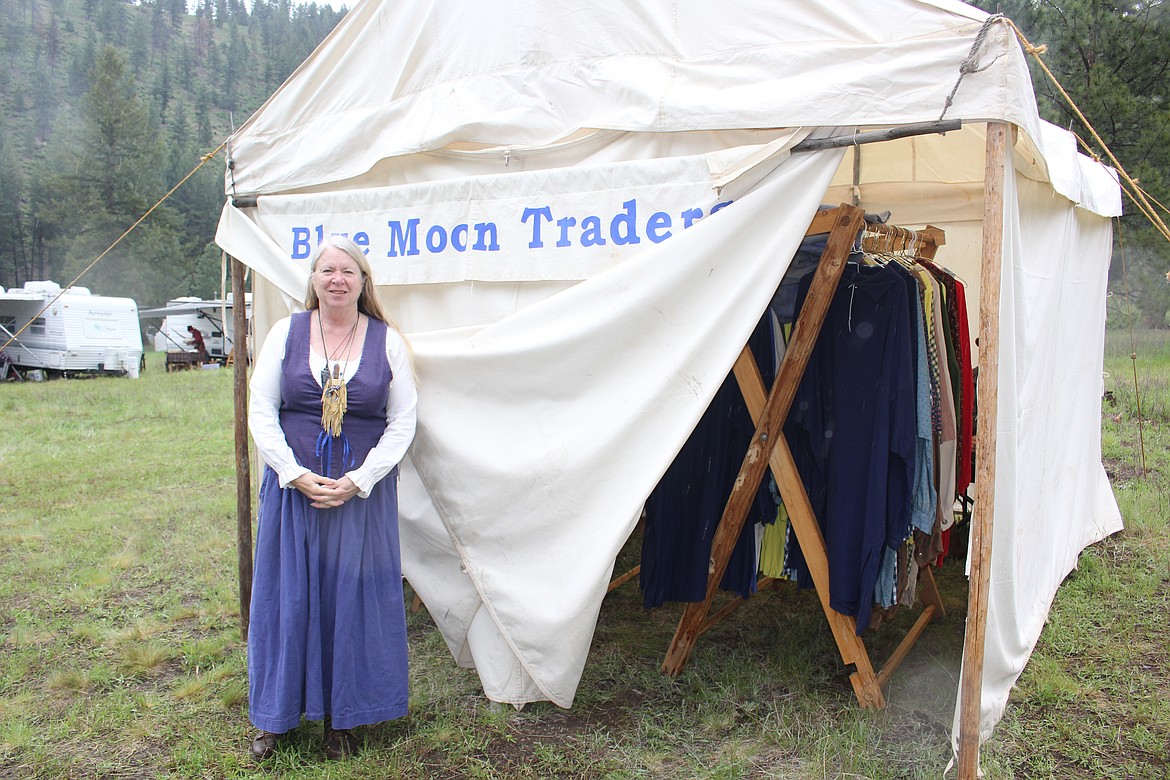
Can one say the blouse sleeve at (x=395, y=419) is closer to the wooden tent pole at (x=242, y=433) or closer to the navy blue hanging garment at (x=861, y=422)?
the wooden tent pole at (x=242, y=433)

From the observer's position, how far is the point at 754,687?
10.6 feet

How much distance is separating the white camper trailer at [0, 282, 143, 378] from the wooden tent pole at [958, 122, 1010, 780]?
19.7 metres

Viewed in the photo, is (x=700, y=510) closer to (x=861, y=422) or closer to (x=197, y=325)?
(x=861, y=422)

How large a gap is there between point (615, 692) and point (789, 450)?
45.0 inches

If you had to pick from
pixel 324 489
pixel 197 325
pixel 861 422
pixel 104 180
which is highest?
pixel 104 180

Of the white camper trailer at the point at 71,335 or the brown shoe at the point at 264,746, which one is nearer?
the brown shoe at the point at 264,746

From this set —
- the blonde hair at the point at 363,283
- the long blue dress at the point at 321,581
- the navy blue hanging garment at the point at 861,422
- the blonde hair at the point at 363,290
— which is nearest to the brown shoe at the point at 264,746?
the long blue dress at the point at 321,581

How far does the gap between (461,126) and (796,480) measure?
5.44 ft

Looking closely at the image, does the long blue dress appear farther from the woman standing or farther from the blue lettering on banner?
the blue lettering on banner

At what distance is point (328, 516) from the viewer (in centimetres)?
266

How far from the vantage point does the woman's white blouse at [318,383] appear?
2592 mm

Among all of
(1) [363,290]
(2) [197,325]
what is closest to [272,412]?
(1) [363,290]

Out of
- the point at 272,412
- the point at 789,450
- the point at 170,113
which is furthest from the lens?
the point at 170,113

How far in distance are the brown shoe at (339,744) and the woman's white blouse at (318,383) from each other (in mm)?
841
